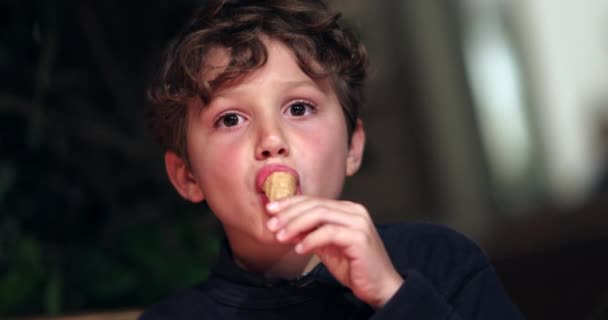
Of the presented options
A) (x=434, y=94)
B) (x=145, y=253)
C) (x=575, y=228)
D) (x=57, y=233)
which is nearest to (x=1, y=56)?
(x=57, y=233)

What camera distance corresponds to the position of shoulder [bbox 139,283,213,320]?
0.99 metres

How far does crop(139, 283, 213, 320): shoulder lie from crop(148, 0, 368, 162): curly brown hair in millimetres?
182

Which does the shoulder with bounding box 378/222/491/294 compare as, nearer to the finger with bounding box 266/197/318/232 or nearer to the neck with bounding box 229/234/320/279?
the neck with bounding box 229/234/320/279

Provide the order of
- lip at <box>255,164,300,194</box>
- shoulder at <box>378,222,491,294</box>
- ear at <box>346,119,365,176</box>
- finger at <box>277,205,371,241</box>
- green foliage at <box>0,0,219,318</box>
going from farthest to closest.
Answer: green foliage at <box>0,0,219,318</box> → ear at <box>346,119,365,176</box> → shoulder at <box>378,222,491,294</box> → lip at <box>255,164,300,194</box> → finger at <box>277,205,371,241</box>

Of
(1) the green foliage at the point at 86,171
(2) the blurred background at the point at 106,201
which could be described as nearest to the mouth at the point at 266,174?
(2) the blurred background at the point at 106,201

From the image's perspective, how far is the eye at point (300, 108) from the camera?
3.08 ft

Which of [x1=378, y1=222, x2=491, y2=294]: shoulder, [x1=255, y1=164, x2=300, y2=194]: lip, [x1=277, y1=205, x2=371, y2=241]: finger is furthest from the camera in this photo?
[x1=378, y1=222, x2=491, y2=294]: shoulder

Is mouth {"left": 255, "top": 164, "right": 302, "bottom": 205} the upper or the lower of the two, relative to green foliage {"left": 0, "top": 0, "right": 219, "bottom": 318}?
upper

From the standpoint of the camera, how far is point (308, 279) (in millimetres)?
974

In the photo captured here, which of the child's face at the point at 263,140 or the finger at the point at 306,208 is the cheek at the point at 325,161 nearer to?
the child's face at the point at 263,140

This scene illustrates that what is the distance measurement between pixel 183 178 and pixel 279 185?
0.97ft

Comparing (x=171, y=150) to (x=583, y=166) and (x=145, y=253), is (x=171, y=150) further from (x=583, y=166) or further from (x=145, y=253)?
(x=583, y=166)

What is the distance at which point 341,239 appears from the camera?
30.8 inches

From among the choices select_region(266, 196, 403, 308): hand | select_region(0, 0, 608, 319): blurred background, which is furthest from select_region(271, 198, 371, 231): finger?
select_region(0, 0, 608, 319): blurred background
